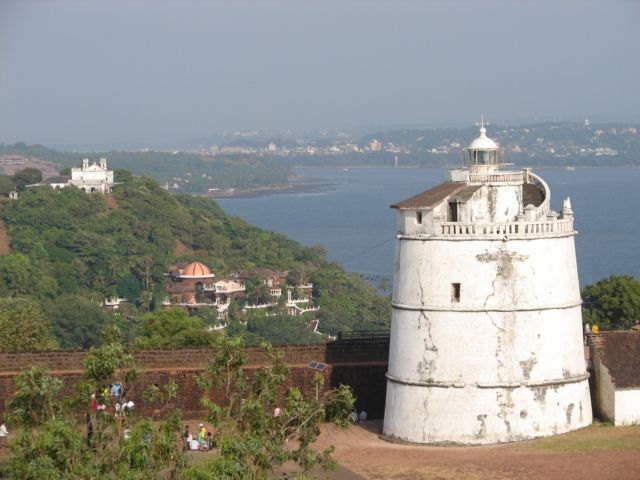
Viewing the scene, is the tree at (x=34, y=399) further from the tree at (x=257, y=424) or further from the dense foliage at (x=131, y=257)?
the dense foliage at (x=131, y=257)

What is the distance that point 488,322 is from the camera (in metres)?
35.7

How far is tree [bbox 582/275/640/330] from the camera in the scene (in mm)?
52656

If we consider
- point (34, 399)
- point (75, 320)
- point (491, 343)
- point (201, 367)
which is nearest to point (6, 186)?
point (75, 320)

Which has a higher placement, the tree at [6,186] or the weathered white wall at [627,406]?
the tree at [6,186]

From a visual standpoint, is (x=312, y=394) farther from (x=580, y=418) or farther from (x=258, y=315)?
(x=258, y=315)

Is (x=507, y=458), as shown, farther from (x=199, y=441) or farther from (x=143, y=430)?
(x=143, y=430)

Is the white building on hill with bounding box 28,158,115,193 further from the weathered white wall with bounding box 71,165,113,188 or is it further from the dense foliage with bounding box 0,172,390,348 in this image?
the dense foliage with bounding box 0,172,390,348

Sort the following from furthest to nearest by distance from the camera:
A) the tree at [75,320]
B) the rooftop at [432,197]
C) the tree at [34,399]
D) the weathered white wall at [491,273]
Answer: the tree at [75,320], the rooftop at [432,197], the weathered white wall at [491,273], the tree at [34,399]

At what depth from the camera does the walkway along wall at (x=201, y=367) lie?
3800cm

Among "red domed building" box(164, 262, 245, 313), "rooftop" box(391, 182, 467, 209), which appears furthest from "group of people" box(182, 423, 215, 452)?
"red domed building" box(164, 262, 245, 313)

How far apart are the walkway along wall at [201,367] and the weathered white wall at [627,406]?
19.4ft

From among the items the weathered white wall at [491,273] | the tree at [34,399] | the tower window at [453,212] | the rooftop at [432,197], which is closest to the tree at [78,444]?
the tree at [34,399]

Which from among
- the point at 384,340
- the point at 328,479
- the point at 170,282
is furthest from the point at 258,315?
the point at 328,479

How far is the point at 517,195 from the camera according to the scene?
36750 mm
